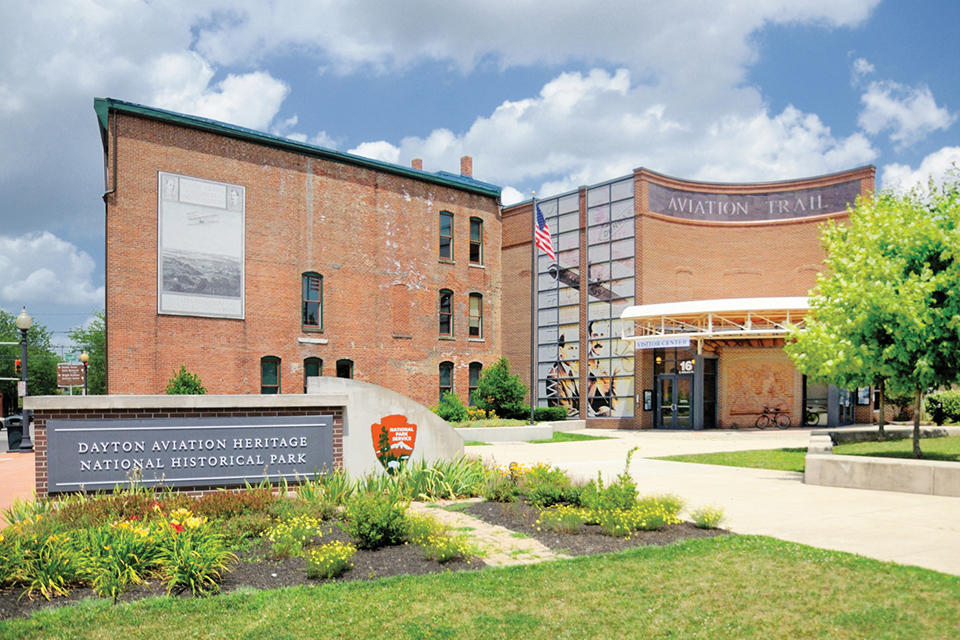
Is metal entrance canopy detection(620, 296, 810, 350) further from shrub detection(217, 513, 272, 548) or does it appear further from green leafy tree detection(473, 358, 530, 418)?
shrub detection(217, 513, 272, 548)

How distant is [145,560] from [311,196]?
2564 cm

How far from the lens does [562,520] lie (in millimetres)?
8789

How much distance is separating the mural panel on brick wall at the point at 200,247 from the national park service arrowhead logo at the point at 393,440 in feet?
58.6

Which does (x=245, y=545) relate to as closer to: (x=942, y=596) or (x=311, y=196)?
(x=942, y=596)

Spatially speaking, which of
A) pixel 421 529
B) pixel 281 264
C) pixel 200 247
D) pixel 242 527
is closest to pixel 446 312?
pixel 281 264

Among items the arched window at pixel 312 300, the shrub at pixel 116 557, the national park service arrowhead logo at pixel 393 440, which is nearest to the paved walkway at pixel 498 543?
the national park service arrowhead logo at pixel 393 440

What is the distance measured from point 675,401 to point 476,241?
42.4 ft

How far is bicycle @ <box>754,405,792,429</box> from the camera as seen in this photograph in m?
31.6

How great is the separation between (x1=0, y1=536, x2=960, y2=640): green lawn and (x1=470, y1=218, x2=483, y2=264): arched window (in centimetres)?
3093

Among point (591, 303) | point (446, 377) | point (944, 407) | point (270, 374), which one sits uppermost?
point (591, 303)

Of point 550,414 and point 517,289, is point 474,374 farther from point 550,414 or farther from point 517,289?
A: point 550,414

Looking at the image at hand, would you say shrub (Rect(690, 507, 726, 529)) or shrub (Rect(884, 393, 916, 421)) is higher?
shrub (Rect(690, 507, 726, 529))

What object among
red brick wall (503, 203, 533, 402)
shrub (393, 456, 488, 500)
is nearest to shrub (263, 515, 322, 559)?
shrub (393, 456, 488, 500)

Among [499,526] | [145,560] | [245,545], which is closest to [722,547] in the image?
[499,526]
